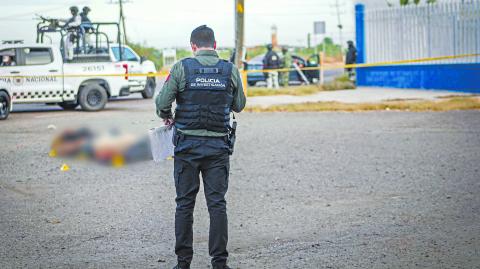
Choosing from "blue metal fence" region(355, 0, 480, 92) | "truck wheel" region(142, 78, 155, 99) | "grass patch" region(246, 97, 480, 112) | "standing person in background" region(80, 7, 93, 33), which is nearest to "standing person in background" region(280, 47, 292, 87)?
"blue metal fence" region(355, 0, 480, 92)

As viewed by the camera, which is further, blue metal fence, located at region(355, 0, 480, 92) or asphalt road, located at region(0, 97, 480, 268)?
blue metal fence, located at region(355, 0, 480, 92)

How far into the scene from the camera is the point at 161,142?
20.5 feet

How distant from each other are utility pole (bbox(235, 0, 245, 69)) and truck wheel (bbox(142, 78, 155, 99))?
3535mm

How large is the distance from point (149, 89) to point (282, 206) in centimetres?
2002

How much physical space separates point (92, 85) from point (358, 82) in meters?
12.2

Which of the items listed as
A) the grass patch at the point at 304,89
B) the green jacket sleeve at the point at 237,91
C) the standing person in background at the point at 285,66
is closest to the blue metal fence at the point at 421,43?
the grass patch at the point at 304,89

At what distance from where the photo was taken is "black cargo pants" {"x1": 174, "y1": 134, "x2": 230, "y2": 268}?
6.05m

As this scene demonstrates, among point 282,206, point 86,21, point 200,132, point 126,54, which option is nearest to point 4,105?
point 86,21

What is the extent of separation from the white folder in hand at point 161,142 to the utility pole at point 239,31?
1936cm

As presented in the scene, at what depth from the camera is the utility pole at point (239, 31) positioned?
2573 cm

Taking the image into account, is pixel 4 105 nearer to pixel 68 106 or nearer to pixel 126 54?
pixel 68 106

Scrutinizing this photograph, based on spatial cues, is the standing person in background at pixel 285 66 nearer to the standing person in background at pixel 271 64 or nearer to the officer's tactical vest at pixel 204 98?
the standing person in background at pixel 271 64

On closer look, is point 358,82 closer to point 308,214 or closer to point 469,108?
point 469,108

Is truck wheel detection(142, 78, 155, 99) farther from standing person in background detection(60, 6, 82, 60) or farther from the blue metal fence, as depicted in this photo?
the blue metal fence
